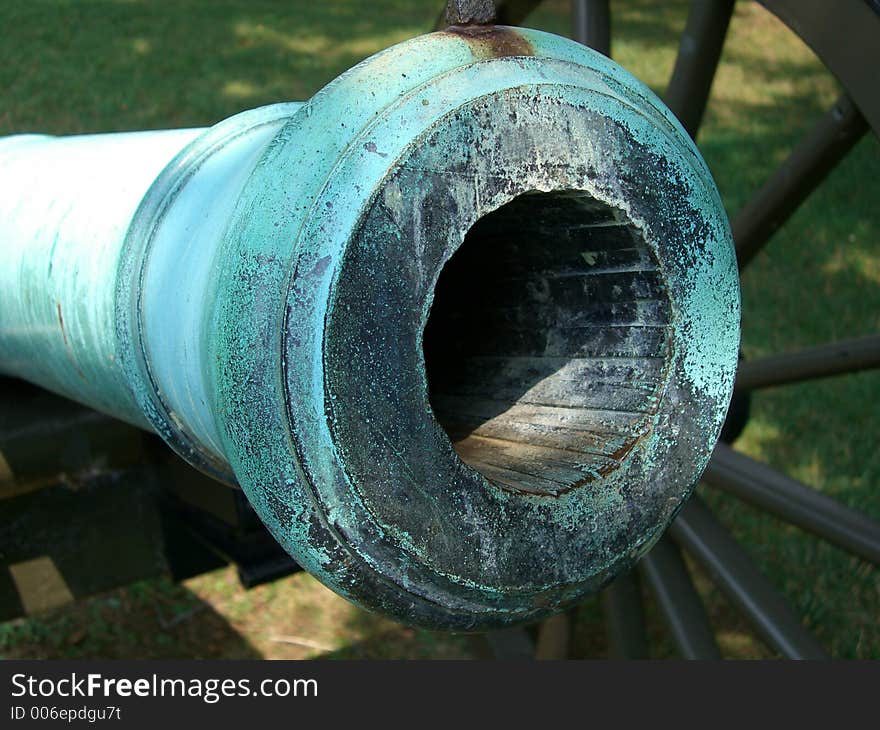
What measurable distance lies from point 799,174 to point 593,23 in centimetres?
55

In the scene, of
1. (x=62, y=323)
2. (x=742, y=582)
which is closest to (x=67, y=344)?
(x=62, y=323)

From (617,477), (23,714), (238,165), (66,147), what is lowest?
(23,714)

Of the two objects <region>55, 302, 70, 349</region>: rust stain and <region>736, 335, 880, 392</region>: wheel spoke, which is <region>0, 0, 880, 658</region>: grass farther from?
<region>55, 302, 70, 349</region>: rust stain

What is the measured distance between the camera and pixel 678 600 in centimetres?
257

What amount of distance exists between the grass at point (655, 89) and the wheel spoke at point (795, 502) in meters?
0.67

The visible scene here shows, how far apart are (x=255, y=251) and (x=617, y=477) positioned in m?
0.43

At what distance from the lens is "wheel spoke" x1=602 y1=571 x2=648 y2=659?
2.70m

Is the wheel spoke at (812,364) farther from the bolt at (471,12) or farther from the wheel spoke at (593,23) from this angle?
the bolt at (471,12)

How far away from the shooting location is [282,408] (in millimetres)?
1078

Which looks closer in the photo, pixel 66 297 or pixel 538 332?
pixel 538 332

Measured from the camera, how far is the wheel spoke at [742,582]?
231cm

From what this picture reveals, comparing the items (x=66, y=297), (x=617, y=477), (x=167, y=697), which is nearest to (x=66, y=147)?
(x=66, y=297)

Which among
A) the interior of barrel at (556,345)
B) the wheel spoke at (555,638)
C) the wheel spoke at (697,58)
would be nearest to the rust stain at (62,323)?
the interior of barrel at (556,345)

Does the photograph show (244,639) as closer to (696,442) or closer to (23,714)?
(23,714)
